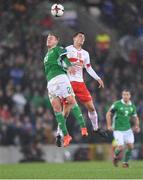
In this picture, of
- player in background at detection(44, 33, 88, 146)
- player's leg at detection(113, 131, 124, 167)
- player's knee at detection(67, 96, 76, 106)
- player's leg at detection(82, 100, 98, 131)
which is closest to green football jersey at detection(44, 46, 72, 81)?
player in background at detection(44, 33, 88, 146)

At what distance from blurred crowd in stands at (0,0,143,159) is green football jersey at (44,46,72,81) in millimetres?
9850

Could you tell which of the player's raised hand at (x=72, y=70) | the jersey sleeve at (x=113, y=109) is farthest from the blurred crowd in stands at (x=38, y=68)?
the player's raised hand at (x=72, y=70)

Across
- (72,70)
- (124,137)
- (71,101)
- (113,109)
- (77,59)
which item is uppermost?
(77,59)

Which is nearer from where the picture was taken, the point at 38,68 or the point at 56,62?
the point at 56,62

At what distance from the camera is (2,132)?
3212cm

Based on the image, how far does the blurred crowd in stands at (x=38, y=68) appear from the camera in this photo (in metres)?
33.1

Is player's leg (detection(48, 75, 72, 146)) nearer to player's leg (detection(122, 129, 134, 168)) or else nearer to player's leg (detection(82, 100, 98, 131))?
player's leg (detection(82, 100, 98, 131))

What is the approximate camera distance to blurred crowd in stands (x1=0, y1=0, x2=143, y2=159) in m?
33.1

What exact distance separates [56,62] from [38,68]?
44.6 ft

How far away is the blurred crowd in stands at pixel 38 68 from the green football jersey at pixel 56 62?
9850 millimetres

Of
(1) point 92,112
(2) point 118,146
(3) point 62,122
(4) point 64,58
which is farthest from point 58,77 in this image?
(2) point 118,146

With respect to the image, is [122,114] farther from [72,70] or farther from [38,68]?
[38,68]

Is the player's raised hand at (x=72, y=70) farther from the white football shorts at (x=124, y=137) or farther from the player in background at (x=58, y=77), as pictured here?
the white football shorts at (x=124, y=137)

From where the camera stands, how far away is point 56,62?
73.9 feet
